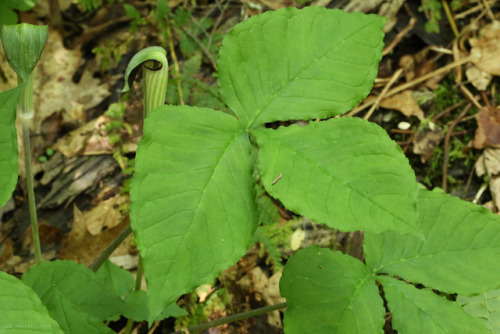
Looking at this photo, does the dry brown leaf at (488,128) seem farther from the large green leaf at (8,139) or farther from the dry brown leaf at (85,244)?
the large green leaf at (8,139)

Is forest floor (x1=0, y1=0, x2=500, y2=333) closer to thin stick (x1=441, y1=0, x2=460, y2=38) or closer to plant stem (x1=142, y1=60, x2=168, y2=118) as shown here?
thin stick (x1=441, y1=0, x2=460, y2=38)

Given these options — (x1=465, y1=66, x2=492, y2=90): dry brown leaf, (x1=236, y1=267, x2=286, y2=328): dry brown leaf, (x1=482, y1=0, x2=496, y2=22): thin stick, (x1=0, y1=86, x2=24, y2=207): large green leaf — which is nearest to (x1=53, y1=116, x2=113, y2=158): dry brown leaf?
(x1=236, y1=267, x2=286, y2=328): dry brown leaf

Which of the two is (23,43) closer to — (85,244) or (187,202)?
(187,202)

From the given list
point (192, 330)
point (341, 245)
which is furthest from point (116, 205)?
point (341, 245)

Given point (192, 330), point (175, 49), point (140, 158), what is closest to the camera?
point (140, 158)

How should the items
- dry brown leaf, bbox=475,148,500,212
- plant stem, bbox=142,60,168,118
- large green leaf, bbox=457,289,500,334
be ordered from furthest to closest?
dry brown leaf, bbox=475,148,500,212, large green leaf, bbox=457,289,500,334, plant stem, bbox=142,60,168,118

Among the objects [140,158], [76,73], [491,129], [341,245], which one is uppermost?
[140,158]

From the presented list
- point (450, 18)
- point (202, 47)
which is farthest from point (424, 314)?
point (450, 18)

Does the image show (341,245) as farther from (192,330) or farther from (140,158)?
(140,158)
